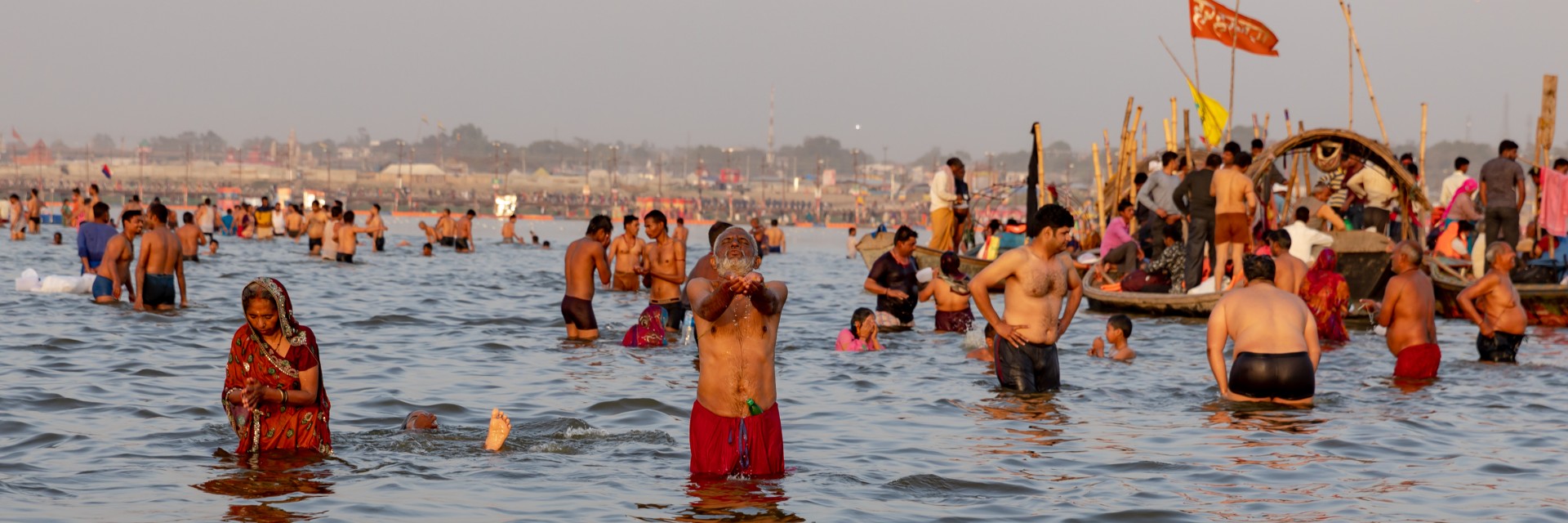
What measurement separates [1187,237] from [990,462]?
11303 millimetres

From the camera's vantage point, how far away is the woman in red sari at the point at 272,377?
6.95 m

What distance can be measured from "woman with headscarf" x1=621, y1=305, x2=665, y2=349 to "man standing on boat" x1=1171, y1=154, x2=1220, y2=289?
286 inches

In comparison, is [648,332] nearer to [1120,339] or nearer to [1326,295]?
[1120,339]

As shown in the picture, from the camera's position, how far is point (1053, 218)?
33.3ft

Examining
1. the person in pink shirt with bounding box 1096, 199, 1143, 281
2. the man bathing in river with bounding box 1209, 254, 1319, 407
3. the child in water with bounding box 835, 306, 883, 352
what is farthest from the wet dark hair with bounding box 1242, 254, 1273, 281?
the person in pink shirt with bounding box 1096, 199, 1143, 281

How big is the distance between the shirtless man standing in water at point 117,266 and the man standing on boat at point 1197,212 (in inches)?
485

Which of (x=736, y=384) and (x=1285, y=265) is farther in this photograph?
(x=1285, y=265)

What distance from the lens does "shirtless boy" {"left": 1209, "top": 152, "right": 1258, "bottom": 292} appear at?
17.7 meters

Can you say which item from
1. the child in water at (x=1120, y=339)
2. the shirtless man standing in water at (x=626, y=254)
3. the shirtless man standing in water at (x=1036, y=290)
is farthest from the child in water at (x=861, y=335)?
the shirtless man standing in water at (x=1036, y=290)

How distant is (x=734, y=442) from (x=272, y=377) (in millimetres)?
2172

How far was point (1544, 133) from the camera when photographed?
2017cm

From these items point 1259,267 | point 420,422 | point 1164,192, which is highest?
point 1164,192

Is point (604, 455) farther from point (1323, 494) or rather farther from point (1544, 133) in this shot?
point (1544, 133)

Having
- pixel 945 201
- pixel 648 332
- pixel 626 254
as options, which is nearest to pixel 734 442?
pixel 648 332
